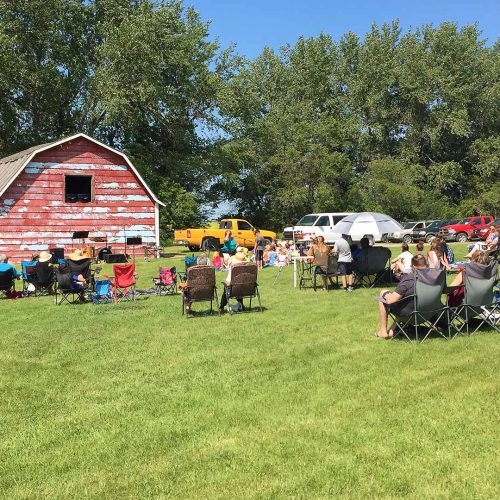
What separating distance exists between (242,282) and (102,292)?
4.19 m

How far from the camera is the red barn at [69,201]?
77.4 ft

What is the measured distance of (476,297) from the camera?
25.4ft

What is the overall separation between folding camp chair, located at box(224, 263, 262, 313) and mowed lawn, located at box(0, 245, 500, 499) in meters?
1.61

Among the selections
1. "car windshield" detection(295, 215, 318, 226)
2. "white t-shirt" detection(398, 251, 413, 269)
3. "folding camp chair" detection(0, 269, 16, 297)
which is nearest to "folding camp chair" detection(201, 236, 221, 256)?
"car windshield" detection(295, 215, 318, 226)

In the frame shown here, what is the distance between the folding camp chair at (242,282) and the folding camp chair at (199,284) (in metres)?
0.31

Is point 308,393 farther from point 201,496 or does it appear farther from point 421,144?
point 421,144

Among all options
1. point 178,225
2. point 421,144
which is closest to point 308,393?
point 178,225

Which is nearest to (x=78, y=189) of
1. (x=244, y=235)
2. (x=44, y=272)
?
(x=244, y=235)

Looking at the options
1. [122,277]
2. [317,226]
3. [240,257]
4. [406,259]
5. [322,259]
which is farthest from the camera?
[317,226]

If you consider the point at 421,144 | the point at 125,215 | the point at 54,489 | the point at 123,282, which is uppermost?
the point at 421,144

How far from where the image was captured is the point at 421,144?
46531mm

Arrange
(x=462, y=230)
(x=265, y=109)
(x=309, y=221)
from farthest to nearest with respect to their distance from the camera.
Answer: (x=265, y=109)
(x=462, y=230)
(x=309, y=221)

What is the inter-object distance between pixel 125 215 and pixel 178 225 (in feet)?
27.7

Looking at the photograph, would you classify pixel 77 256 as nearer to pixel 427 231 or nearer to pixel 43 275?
pixel 43 275
